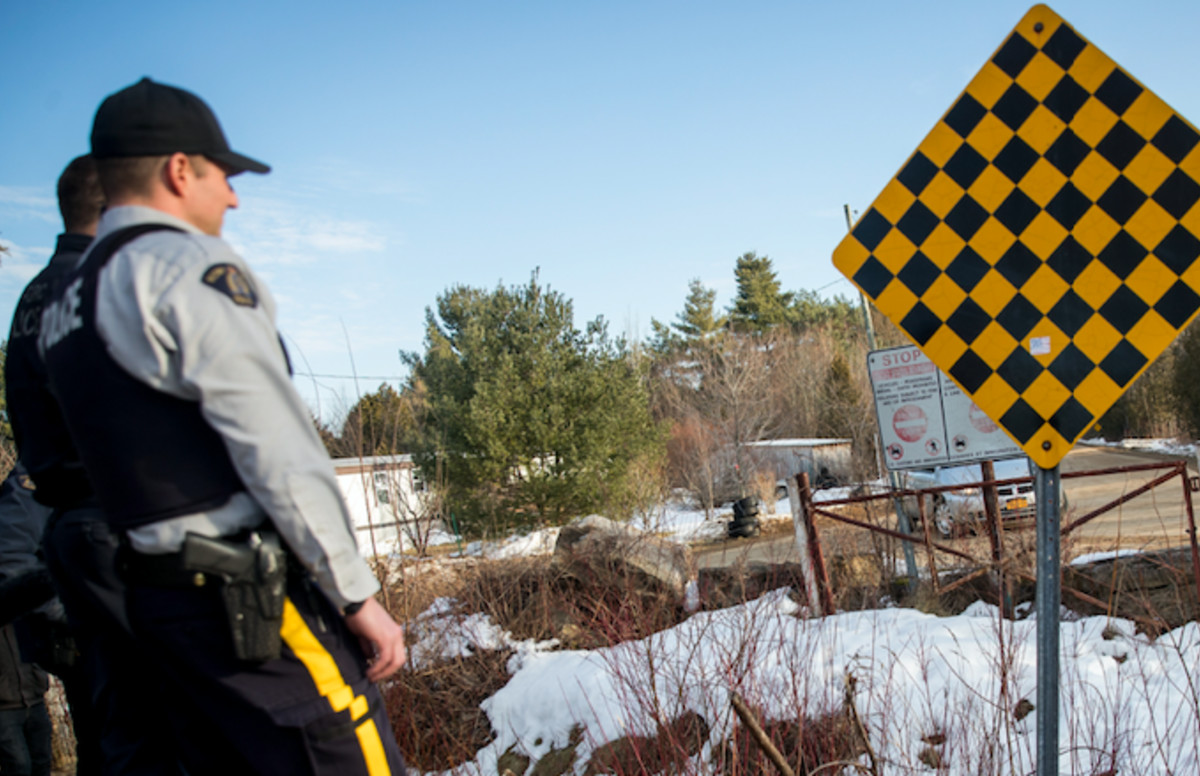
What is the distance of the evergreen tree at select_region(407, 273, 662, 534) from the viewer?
59.7ft


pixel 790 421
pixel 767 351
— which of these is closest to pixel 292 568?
pixel 790 421

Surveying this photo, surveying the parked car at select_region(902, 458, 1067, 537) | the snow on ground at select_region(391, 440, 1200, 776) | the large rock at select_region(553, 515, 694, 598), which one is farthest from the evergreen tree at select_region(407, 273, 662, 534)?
the snow on ground at select_region(391, 440, 1200, 776)

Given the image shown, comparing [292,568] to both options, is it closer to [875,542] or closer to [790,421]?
[875,542]

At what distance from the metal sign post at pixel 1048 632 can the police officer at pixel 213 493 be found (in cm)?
163

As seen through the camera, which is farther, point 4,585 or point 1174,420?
point 1174,420

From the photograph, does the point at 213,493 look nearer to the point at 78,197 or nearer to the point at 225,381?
the point at 225,381

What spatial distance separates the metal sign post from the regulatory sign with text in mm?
5453

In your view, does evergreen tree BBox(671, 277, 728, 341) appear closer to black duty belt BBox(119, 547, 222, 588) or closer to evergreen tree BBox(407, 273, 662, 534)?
evergreen tree BBox(407, 273, 662, 534)

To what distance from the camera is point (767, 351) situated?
146ft

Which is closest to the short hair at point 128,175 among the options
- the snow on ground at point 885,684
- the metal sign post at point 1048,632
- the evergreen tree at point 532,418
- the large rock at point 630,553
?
the snow on ground at point 885,684

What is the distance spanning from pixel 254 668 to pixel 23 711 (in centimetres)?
231

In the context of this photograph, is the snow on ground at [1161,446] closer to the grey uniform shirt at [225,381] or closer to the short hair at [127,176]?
the grey uniform shirt at [225,381]

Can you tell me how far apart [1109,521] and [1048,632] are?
440 inches

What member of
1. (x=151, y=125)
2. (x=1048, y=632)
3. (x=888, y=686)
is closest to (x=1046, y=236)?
(x=1048, y=632)
